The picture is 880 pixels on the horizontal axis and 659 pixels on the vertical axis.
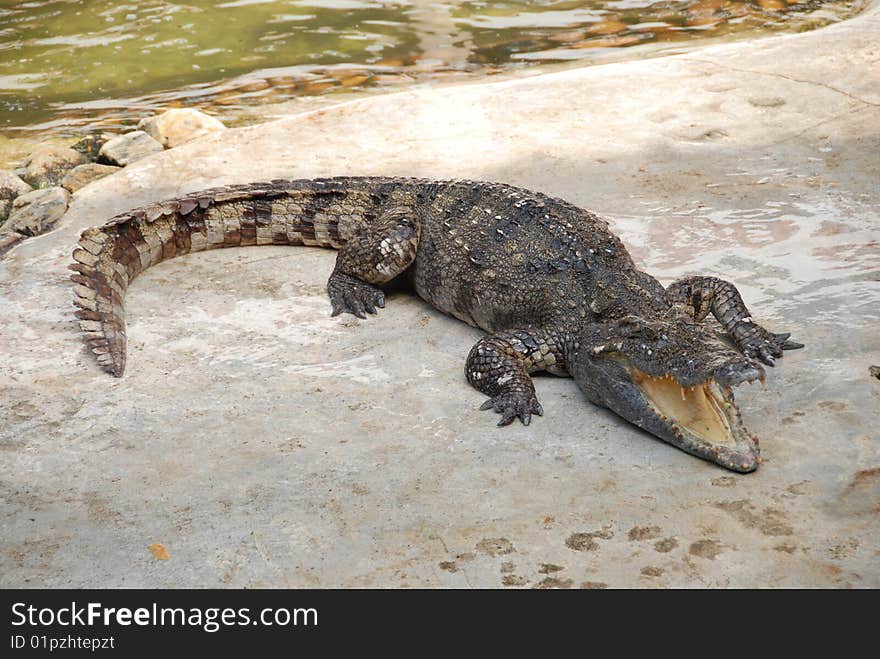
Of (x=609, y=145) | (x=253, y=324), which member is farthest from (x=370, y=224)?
(x=609, y=145)

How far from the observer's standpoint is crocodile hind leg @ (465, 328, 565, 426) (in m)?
4.25

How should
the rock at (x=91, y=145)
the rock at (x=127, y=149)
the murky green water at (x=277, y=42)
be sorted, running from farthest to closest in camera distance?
the murky green water at (x=277, y=42), the rock at (x=91, y=145), the rock at (x=127, y=149)

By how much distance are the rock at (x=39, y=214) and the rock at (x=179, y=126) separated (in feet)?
6.15

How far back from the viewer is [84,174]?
8.16 metres

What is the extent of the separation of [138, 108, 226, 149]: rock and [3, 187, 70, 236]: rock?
6.15 ft

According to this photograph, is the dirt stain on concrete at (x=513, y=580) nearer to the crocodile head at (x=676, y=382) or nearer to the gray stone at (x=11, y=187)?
the crocodile head at (x=676, y=382)

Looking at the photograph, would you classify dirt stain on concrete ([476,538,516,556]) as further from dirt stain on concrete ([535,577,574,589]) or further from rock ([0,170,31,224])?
rock ([0,170,31,224])

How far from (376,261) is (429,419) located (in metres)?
1.56

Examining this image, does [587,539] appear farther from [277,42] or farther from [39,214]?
[277,42]

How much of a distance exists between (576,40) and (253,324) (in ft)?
27.6

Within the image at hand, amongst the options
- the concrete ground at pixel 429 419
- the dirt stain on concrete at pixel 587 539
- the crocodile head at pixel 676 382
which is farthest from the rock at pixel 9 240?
the dirt stain on concrete at pixel 587 539

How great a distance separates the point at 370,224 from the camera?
5.98m

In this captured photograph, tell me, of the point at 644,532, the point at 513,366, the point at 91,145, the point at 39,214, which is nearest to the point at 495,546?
the point at 644,532

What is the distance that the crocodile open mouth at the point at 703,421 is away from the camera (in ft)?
11.9
